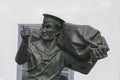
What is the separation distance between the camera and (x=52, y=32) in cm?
425

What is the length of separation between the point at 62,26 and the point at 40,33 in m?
0.13

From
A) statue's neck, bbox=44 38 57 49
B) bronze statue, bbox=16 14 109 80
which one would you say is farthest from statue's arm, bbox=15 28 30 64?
statue's neck, bbox=44 38 57 49

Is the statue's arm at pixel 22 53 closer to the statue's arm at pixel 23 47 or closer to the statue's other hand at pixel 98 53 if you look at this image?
the statue's arm at pixel 23 47

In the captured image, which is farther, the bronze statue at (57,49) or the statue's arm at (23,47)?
the bronze statue at (57,49)

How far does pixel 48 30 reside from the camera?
424 centimetres

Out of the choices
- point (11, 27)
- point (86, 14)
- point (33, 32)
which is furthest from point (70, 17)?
point (33, 32)

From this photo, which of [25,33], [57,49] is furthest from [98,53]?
[25,33]

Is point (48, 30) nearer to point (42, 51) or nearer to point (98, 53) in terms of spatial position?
point (42, 51)

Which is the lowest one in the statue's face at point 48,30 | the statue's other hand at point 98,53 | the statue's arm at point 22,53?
the statue's arm at point 22,53

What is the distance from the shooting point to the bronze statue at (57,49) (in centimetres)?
417

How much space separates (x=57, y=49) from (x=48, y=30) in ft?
0.38

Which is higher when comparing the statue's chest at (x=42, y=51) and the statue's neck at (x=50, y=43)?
the statue's neck at (x=50, y=43)

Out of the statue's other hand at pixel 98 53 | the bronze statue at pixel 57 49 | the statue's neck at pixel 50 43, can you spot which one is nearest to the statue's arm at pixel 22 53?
the bronze statue at pixel 57 49

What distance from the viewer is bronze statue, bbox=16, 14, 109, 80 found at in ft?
13.7
